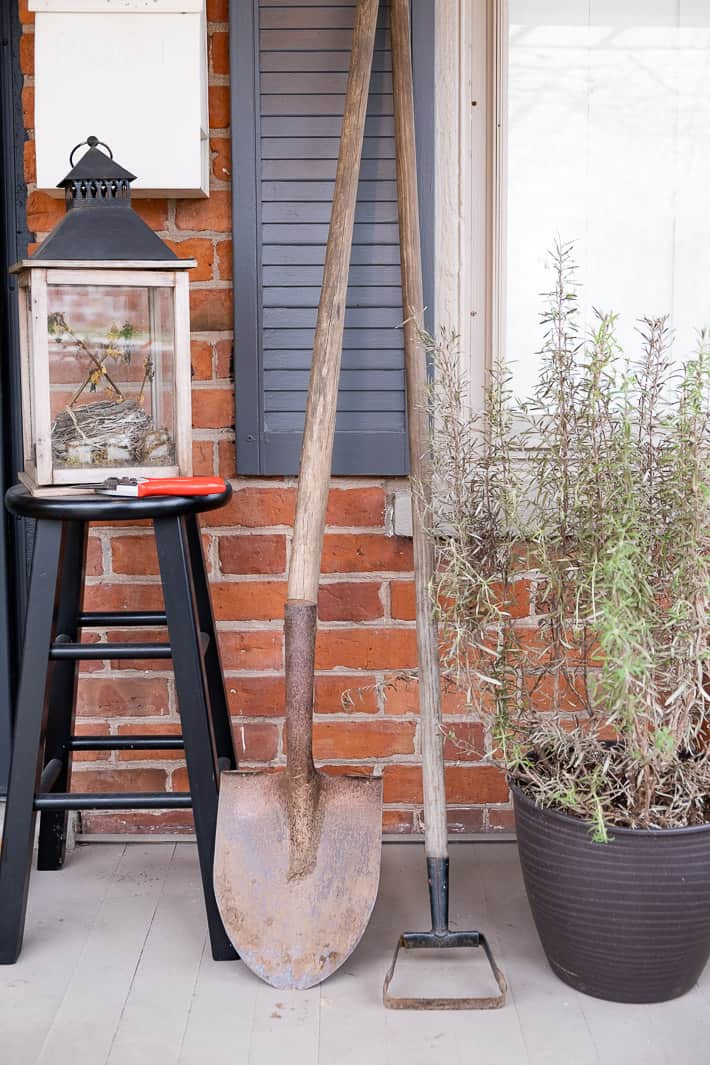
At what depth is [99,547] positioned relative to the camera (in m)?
2.39

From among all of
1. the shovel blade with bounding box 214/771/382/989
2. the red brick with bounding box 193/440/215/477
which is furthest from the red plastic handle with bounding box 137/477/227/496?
the shovel blade with bounding box 214/771/382/989

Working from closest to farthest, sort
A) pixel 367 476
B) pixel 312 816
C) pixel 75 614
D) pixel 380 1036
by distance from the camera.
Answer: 1. pixel 380 1036
2. pixel 312 816
3. pixel 75 614
4. pixel 367 476

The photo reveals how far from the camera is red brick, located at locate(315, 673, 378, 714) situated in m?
2.41

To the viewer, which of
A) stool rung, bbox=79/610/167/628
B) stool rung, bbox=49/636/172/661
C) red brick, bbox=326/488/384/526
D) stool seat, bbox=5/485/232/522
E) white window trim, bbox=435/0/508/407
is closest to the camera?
stool seat, bbox=5/485/232/522

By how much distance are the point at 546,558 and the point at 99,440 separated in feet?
2.63

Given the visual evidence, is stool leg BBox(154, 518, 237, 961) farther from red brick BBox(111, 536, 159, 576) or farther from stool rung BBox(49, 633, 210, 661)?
red brick BBox(111, 536, 159, 576)

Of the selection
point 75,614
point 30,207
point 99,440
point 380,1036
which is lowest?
point 380,1036

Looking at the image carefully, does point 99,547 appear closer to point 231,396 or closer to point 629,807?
point 231,396

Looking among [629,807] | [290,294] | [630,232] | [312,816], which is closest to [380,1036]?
[312,816]

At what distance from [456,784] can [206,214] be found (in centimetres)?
135

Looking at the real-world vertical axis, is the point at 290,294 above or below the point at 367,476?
above

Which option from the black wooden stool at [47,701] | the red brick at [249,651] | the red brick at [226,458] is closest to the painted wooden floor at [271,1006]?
the black wooden stool at [47,701]

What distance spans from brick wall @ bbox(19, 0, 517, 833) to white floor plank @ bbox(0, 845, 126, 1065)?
17 centimetres

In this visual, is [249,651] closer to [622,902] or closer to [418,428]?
[418,428]
